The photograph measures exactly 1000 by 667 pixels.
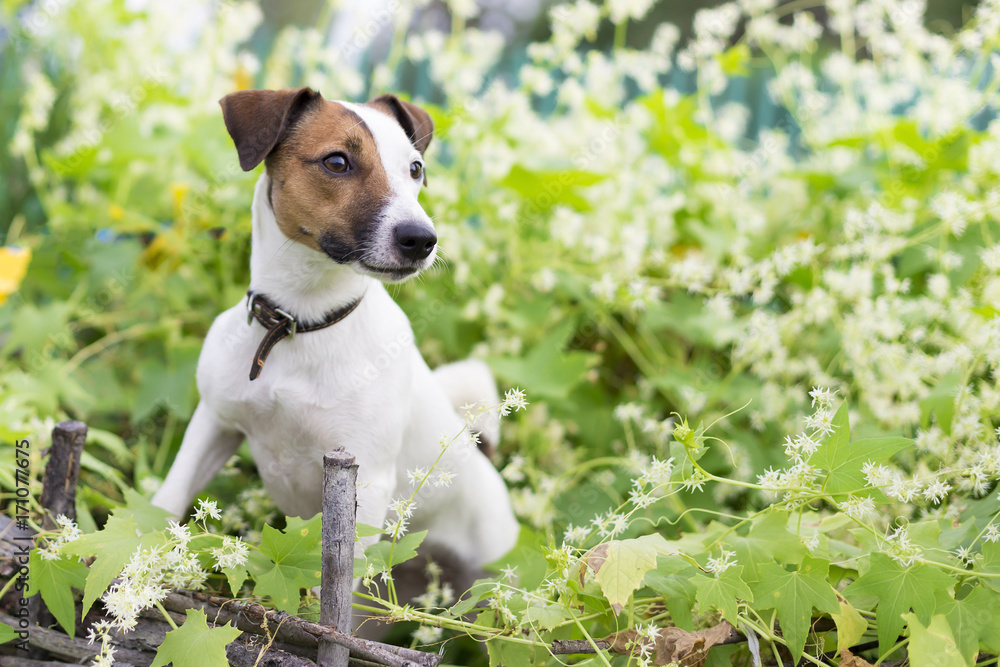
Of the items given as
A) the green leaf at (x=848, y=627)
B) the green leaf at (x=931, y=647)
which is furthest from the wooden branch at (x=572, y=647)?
the green leaf at (x=931, y=647)

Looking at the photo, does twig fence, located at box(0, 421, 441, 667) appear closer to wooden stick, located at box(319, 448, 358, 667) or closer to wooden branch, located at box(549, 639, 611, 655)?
wooden stick, located at box(319, 448, 358, 667)

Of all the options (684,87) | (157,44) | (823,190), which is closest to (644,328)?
(823,190)

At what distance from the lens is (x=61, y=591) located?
1.57 meters

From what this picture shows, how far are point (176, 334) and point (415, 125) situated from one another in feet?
5.55

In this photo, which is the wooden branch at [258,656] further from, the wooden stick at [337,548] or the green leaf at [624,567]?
the green leaf at [624,567]

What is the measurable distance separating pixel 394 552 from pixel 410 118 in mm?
1315

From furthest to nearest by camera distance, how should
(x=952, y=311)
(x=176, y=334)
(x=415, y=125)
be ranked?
(x=176, y=334)
(x=952, y=311)
(x=415, y=125)

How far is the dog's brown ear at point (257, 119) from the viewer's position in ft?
6.10

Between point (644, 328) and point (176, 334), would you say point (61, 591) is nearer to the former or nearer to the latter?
point (176, 334)

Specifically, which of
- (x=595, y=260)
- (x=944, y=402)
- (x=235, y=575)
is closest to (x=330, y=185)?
(x=235, y=575)

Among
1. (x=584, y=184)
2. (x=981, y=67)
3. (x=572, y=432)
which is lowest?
(x=572, y=432)

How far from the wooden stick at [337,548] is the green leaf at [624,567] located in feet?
1.69

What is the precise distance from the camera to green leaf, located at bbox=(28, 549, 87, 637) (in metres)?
1.57

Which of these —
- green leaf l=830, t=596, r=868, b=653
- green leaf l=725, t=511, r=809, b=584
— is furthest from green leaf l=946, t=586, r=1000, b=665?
green leaf l=725, t=511, r=809, b=584
